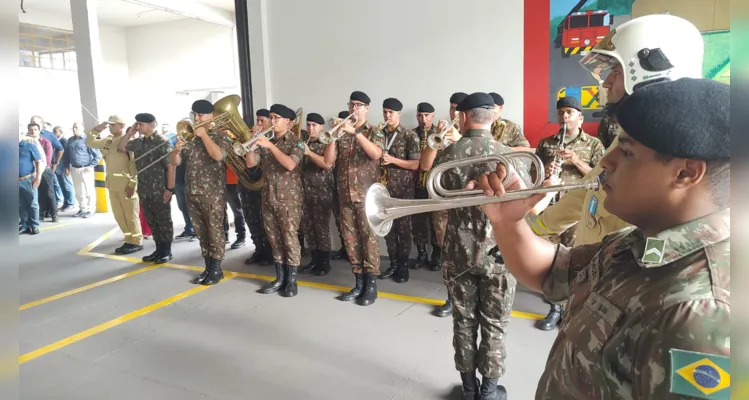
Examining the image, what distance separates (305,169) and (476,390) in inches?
139

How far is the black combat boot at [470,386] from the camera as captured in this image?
270cm

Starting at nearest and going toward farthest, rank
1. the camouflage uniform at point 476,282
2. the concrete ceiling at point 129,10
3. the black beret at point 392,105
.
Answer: the camouflage uniform at point 476,282, the black beret at point 392,105, the concrete ceiling at point 129,10

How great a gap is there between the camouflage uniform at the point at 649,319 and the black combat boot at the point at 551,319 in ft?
9.16

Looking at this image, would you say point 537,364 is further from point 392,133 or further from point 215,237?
point 215,237

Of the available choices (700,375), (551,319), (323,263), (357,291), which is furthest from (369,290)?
(700,375)

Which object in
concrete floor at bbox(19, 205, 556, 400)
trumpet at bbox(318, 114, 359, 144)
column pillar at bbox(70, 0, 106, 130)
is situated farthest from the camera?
column pillar at bbox(70, 0, 106, 130)

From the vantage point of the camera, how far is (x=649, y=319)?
0.82 m

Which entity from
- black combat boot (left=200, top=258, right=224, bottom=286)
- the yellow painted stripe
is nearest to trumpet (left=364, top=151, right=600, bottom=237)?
black combat boot (left=200, top=258, right=224, bottom=286)

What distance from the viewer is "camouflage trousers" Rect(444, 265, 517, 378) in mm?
2656

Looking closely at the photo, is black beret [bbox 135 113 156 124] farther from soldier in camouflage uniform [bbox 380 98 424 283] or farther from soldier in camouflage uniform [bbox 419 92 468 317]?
soldier in camouflage uniform [bbox 419 92 468 317]

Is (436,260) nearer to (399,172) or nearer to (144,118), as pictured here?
(399,172)

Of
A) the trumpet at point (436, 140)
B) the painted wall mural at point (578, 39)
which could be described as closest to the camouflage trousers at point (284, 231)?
the trumpet at point (436, 140)

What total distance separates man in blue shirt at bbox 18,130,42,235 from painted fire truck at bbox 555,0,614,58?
8.32 metres

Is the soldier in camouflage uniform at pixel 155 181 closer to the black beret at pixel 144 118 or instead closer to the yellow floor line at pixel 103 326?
the black beret at pixel 144 118
